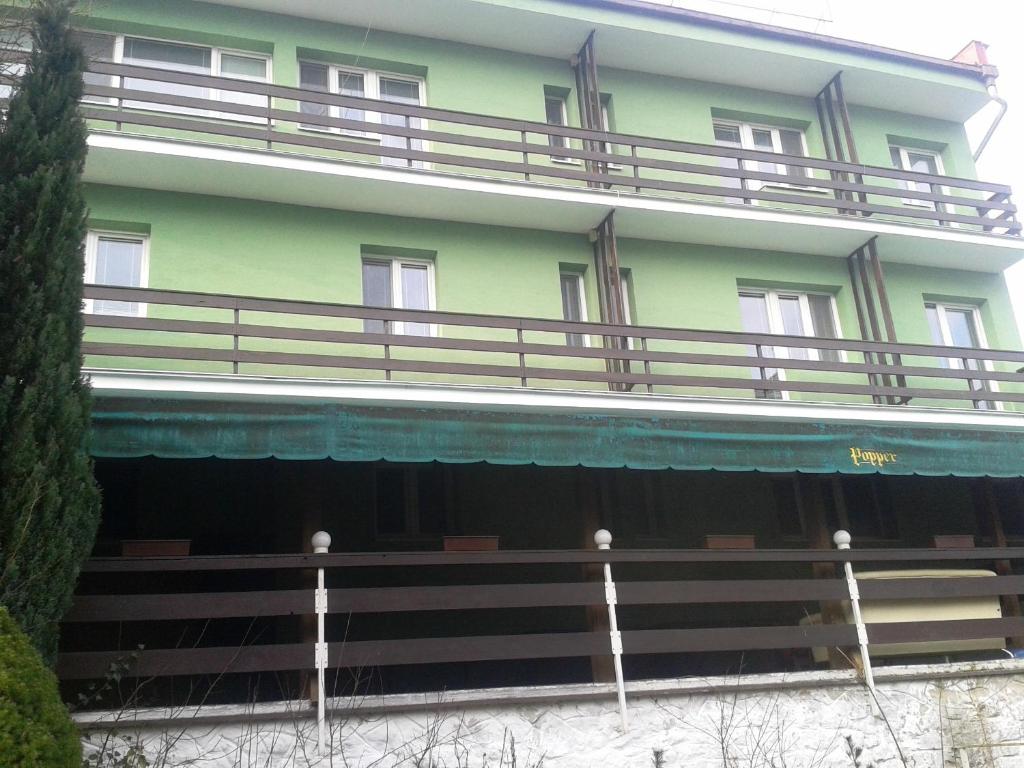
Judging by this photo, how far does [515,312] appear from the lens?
1360 centimetres

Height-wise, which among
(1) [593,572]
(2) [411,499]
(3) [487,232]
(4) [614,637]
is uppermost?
(3) [487,232]

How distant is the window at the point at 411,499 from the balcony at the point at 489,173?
3.42 metres

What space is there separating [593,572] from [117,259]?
679cm

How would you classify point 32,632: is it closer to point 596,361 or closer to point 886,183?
point 596,361

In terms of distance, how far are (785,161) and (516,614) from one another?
7.59 meters

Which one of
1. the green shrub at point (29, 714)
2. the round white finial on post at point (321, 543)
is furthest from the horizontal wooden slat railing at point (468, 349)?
the green shrub at point (29, 714)

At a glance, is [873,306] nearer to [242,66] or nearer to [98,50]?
[242,66]

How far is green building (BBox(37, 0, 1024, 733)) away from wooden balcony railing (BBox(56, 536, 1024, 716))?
69 mm

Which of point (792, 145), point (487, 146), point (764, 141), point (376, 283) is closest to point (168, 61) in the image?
point (376, 283)

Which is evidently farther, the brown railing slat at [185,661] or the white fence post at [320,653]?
the white fence post at [320,653]

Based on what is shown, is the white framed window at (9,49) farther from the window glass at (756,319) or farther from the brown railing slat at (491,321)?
the window glass at (756,319)

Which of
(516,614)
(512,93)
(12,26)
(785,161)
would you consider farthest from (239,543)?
(785,161)

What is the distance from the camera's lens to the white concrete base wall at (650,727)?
8.26 metres

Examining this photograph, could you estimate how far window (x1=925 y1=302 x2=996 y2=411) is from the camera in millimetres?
16047
